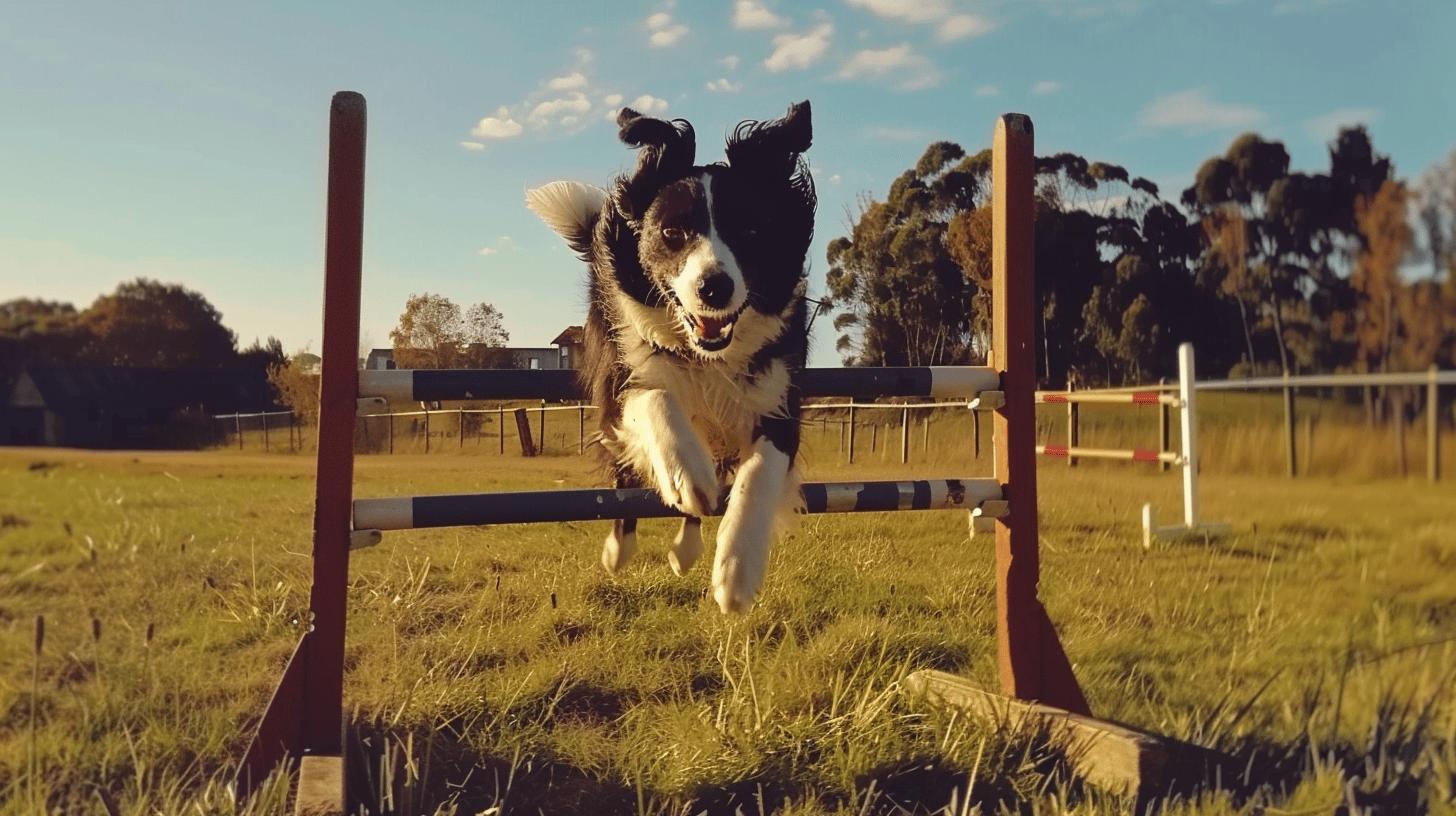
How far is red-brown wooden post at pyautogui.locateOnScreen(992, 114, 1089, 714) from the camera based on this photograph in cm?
296

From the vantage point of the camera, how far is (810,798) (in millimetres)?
2420

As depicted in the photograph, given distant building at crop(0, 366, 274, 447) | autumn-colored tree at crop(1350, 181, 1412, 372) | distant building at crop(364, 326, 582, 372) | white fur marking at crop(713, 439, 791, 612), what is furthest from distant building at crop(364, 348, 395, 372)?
autumn-colored tree at crop(1350, 181, 1412, 372)

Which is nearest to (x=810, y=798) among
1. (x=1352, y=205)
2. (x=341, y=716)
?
(x=341, y=716)

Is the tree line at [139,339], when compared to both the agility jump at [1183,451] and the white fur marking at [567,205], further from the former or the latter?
the agility jump at [1183,451]

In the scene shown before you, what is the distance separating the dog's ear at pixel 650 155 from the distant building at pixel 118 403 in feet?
5.60

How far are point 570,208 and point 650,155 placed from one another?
715 mm

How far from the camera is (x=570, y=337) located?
3.81 m

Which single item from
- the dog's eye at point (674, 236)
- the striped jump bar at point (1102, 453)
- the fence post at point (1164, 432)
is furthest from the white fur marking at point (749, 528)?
the fence post at point (1164, 432)

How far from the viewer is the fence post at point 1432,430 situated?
79.4 inches

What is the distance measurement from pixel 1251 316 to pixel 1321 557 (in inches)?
94.6

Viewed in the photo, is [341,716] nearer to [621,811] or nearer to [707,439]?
[621,811]

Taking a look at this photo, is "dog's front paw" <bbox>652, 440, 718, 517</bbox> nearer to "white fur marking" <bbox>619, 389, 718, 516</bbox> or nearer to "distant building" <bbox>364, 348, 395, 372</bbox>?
"white fur marking" <bbox>619, 389, 718, 516</bbox>

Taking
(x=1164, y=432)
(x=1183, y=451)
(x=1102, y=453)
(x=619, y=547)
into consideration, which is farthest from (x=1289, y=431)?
(x=1164, y=432)

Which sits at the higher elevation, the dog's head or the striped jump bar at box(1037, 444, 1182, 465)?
the dog's head
